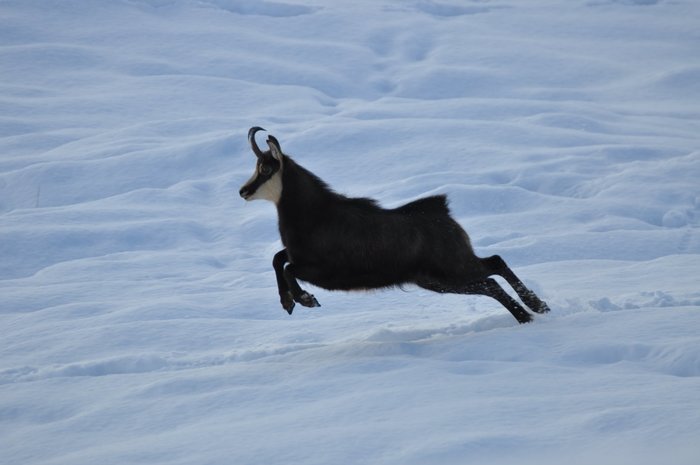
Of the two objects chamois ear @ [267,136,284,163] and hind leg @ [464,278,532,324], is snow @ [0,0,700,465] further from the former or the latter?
chamois ear @ [267,136,284,163]

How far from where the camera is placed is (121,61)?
743 inches

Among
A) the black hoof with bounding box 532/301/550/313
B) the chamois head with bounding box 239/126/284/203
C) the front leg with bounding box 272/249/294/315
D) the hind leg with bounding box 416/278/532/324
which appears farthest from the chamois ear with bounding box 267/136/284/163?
the black hoof with bounding box 532/301/550/313

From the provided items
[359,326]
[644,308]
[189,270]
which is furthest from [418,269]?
[189,270]

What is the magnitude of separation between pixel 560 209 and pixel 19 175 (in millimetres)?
6832

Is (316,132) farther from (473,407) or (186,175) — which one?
(473,407)

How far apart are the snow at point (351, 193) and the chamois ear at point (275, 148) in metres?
1.23

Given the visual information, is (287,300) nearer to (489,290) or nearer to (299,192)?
(299,192)

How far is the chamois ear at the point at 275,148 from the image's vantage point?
263 inches

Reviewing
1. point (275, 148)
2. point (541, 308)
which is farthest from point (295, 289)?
point (541, 308)

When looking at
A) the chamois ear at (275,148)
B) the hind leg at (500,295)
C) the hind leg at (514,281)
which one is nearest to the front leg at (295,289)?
the chamois ear at (275,148)

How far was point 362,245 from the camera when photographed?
6.66 m

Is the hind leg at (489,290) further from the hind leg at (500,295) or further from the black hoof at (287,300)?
the black hoof at (287,300)

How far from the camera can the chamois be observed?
6.67 m

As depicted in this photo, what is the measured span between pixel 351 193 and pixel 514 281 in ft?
18.9
